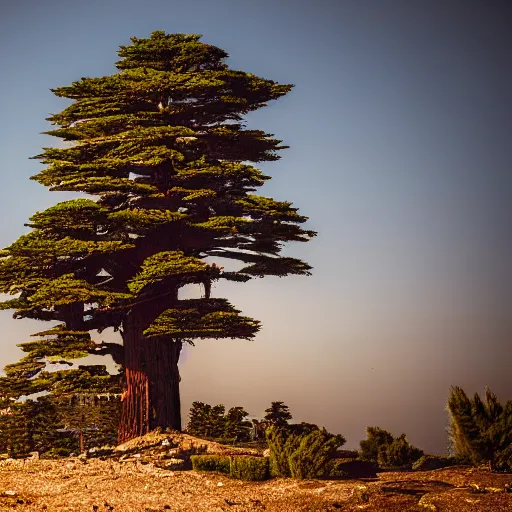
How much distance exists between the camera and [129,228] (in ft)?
82.9

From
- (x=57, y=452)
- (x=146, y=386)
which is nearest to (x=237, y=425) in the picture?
(x=146, y=386)

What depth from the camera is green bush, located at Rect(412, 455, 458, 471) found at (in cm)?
2156

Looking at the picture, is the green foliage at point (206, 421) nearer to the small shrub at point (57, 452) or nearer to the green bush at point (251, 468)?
the small shrub at point (57, 452)

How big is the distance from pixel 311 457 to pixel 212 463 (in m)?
3.26

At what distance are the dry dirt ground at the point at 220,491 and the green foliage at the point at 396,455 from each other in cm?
199

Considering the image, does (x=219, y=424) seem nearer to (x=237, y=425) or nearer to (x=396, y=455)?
(x=237, y=425)

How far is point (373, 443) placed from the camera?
22.9 metres

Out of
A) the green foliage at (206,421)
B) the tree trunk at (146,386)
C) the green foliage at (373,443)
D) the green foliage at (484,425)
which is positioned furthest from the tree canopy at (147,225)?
the green foliage at (484,425)

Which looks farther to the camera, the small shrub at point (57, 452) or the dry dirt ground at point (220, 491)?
the small shrub at point (57, 452)

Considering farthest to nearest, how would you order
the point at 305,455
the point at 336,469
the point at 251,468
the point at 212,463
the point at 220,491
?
the point at 212,463 < the point at 336,469 < the point at 251,468 < the point at 305,455 < the point at 220,491

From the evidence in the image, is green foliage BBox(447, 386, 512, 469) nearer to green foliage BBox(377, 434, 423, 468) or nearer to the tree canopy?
green foliage BBox(377, 434, 423, 468)

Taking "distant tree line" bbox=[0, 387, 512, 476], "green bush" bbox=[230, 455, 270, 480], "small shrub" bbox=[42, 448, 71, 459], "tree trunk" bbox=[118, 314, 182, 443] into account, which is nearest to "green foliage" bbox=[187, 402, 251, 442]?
"distant tree line" bbox=[0, 387, 512, 476]

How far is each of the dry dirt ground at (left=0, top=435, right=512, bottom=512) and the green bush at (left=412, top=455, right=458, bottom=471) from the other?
127 centimetres

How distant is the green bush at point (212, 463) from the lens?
789 inches
